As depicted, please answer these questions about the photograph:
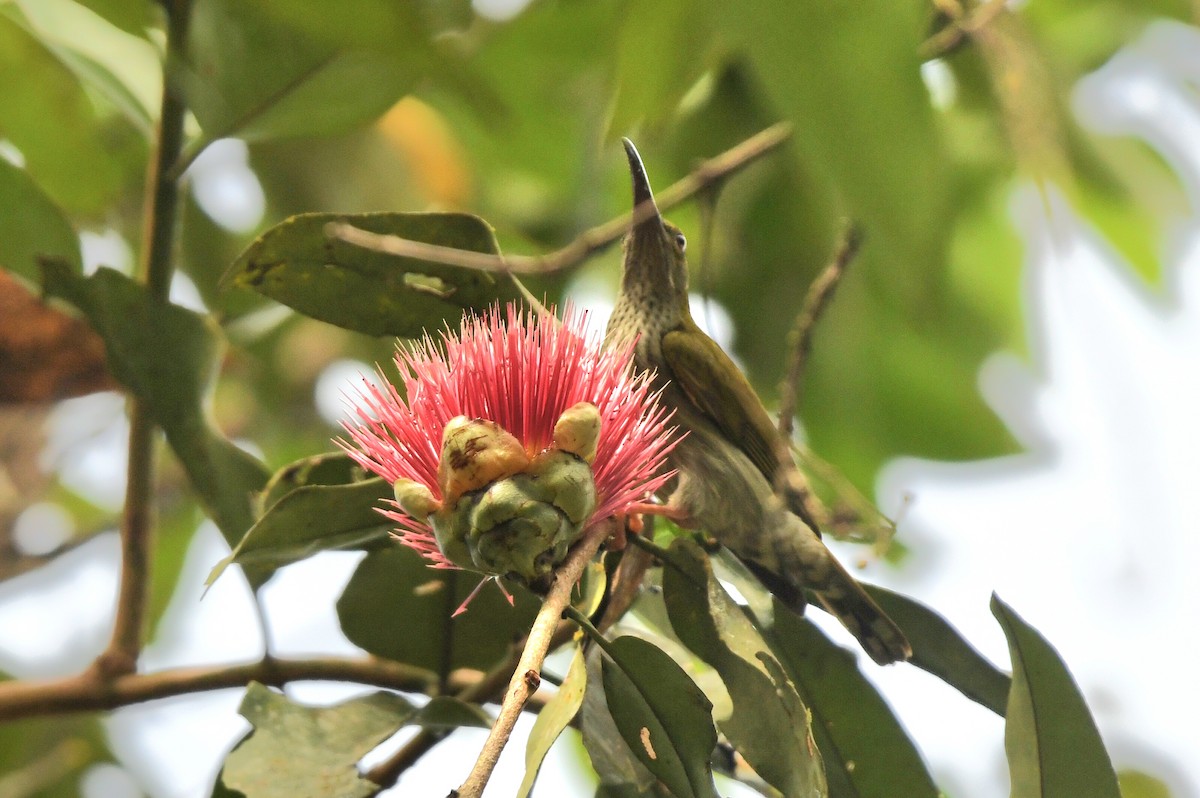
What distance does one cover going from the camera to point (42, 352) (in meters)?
2.62

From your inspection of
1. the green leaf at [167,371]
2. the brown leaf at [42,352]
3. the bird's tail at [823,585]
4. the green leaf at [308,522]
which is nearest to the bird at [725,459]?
the bird's tail at [823,585]

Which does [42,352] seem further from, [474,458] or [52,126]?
[474,458]

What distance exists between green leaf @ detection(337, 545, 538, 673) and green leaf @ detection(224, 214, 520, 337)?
0.36 metres

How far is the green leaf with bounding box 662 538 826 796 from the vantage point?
139 centimetres

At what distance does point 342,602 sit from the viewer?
1.80 meters

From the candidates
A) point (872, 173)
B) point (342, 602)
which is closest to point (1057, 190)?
point (872, 173)

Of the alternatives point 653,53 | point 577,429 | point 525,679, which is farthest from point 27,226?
point 525,679

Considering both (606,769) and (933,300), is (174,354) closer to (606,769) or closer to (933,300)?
(606,769)

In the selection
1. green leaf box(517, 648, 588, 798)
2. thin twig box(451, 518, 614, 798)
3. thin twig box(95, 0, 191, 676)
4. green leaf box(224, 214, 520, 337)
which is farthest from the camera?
thin twig box(95, 0, 191, 676)

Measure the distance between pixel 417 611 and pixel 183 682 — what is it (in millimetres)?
405

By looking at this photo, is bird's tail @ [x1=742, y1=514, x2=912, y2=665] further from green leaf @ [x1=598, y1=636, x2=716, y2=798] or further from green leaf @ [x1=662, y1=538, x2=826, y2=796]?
green leaf @ [x1=598, y1=636, x2=716, y2=798]

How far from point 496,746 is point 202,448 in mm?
1077

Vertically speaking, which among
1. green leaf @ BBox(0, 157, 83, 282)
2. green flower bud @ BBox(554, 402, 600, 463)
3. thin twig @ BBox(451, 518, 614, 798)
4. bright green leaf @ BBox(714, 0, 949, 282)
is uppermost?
bright green leaf @ BBox(714, 0, 949, 282)

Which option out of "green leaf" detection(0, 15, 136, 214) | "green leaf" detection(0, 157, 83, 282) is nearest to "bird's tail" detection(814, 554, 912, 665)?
"green leaf" detection(0, 157, 83, 282)
